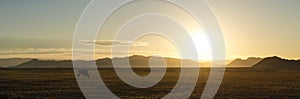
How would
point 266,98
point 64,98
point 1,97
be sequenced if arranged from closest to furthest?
point 1,97 → point 64,98 → point 266,98

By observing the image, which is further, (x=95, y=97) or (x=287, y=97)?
(x=287, y=97)

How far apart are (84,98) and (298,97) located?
19653 mm

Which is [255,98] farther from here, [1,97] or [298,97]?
[1,97]

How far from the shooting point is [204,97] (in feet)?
111

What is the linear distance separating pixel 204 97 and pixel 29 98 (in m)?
15.0

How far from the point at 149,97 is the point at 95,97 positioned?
15.6ft

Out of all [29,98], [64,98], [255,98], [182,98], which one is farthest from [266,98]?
[29,98]

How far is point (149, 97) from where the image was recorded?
111ft

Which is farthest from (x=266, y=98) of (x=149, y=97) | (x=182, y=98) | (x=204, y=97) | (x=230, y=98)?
(x=149, y=97)

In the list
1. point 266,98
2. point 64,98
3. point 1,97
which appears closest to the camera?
point 1,97

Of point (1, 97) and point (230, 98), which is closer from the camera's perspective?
point (1, 97)

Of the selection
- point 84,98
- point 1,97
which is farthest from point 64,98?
point 1,97

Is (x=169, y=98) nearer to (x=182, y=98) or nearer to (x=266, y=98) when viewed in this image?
(x=182, y=98)

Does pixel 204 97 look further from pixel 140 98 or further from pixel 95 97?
pixel 95 97
